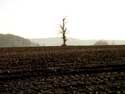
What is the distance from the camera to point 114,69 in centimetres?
1720

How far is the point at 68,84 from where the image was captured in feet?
41.4

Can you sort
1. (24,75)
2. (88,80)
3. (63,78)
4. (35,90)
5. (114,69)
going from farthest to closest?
(114,69) < (24,75) < (63,78) < (88,80) < (35,90)

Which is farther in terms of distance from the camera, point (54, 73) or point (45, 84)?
point (54, 73)

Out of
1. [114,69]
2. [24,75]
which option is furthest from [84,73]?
[24,75]

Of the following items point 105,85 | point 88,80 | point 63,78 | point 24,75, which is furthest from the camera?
Answer: point 24,75

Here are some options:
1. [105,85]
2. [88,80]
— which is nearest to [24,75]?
[88,80]

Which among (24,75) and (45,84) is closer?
(45,84)

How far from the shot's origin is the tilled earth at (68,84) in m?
11.0

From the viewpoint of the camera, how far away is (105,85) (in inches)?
477

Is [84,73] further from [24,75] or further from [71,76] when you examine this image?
[24,75]

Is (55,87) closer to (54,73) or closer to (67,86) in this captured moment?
(67,86)

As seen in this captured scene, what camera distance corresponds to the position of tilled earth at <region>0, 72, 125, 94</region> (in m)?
11.0

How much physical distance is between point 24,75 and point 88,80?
13.4 ft

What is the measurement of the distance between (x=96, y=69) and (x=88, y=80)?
3.80m
